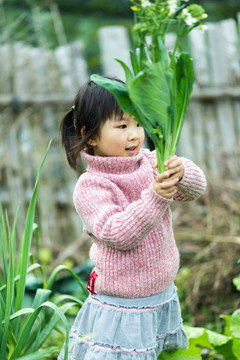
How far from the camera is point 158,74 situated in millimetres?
1356

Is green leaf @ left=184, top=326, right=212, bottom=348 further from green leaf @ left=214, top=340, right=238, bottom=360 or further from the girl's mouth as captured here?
the girl's mouth

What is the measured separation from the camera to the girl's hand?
1.46 meters

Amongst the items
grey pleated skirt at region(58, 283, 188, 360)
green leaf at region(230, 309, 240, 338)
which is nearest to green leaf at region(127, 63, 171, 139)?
grey pleated skirt at region(58, 283, 188, 360)

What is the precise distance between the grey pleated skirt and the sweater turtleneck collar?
43 centimetres

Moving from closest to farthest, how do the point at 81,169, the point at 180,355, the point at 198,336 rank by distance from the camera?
1. the point at 180,355
2. the point at 198,336
3. the point at 81,169

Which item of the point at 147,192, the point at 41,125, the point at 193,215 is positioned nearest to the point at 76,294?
the point at 193,215

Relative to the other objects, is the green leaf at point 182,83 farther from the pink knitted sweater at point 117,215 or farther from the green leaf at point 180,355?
the green leaf at point 180,355

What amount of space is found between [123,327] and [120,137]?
630 mm

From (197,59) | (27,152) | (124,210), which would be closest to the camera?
(124,210)

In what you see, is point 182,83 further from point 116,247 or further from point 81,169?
point 81,169

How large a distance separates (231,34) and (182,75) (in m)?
3.28

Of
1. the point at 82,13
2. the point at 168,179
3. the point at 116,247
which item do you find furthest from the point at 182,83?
the point at 82,13

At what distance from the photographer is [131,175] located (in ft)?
5.56

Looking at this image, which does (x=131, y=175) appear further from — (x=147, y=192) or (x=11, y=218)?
(x=11, y=218)
